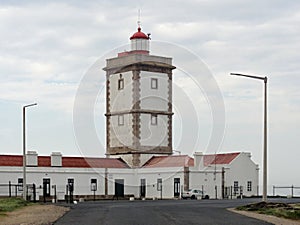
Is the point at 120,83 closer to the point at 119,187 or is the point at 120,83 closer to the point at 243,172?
the point at 119,187

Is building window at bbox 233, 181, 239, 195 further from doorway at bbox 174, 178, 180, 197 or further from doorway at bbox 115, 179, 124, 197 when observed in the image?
doorway at bbox 115, 179, 124, 197

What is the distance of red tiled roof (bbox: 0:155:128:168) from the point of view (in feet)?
238

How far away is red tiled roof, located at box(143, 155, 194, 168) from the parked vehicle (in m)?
3.29

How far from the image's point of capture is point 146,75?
8356 cm

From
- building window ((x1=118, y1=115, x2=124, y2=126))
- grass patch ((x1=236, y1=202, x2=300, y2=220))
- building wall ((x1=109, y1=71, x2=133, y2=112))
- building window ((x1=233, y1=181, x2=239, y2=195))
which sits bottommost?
building window ((x1=233, y1=181, x2=239, y2=195))

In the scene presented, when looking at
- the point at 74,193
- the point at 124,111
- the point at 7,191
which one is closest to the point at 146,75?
the point at 124,111

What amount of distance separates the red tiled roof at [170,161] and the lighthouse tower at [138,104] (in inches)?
37.5

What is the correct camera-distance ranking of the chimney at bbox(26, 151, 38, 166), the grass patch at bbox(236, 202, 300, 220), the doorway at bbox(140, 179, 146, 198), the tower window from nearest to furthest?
1. the grass patch at bbox(236, 202, 300, 220)
2. the chimney at bbox(26, 151, 38, 166)
3. the doorway at bbox(140, 179, 146, 198)
4. the tower window

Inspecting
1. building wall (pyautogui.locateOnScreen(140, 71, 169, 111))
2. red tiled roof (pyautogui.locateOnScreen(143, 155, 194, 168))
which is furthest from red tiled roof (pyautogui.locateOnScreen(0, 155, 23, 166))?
building wall (pyautogui.locateOnScreen(140, 71, 169, 111))

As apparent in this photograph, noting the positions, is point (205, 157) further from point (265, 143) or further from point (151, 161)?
point (265, 143)

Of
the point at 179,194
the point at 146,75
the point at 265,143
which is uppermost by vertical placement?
the point at 146,75

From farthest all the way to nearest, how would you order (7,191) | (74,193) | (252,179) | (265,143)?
(252,179), (74,193), (7,191), (265,143)

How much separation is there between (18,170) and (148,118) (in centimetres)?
1856

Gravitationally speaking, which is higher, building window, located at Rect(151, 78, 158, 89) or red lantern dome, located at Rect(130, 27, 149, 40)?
red lantern dome, located at Rect(130, 27, 149, 40)
